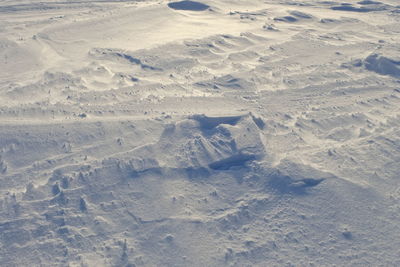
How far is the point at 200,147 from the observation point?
17.2 feet

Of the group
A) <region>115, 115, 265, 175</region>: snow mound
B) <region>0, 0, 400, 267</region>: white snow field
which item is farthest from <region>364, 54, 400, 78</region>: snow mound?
<region>115, 115, 265, 175</region>: snow mound

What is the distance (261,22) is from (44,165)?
17.7ft

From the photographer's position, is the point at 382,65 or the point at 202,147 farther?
the point at 382,65

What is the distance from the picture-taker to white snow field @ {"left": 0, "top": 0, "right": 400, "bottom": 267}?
14.1 ft

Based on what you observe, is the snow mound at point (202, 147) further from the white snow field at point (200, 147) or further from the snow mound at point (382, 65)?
the snow mound at point (382, 65)

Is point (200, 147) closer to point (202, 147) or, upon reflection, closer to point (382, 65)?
point (202, 147)

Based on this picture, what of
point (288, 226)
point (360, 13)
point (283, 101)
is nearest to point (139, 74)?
point (283, 101)

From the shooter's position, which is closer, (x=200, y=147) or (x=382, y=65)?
(x=200, y=147)

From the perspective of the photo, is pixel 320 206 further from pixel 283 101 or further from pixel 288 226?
pixel 283 101

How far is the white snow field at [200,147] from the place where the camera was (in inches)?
170

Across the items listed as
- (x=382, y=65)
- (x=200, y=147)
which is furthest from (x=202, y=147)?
(x=382, y=65)

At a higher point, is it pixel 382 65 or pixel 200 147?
pixel 382 65

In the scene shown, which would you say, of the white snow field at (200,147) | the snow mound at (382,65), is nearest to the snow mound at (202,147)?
the white snow field at (200,147)

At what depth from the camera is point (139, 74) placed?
679 cm
